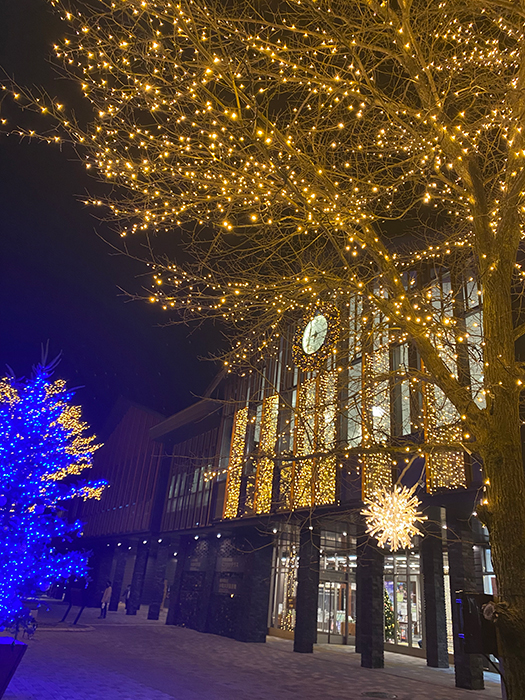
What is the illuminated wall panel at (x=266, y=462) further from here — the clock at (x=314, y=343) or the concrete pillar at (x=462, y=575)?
the concrete pillar at (x=462, y=575)

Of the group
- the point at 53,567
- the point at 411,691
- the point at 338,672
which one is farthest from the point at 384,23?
the point at 53,567

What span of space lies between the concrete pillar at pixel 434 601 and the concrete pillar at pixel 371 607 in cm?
128

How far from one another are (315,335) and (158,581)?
1937 centimetres

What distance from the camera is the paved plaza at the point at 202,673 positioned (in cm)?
870

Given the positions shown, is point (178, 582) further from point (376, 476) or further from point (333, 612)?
point (376, 476)

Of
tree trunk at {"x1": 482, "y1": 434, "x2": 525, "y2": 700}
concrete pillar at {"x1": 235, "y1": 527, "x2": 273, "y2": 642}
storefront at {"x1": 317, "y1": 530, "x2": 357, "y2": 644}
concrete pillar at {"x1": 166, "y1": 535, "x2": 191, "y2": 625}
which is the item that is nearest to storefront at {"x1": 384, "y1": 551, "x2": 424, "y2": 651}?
storefront at {"x1": 317, "y1": 530, "x2": 357, "y2": 644}

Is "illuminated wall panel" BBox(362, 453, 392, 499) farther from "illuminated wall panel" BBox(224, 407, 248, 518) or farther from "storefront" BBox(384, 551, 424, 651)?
"illuminated wall panel" BBox(224, 407, 248, 518)

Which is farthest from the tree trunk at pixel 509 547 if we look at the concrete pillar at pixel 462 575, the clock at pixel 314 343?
the clock at pixel 314 343

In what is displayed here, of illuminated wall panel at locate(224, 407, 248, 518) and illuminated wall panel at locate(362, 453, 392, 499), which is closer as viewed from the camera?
illuminated wall panel at locate(362, 453, 392, 499)

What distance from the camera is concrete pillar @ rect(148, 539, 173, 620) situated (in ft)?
83.7

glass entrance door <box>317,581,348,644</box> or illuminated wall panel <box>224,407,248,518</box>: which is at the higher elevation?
illuminated wall panel <box>224,407,248,518</box>

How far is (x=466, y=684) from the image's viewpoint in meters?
10.8

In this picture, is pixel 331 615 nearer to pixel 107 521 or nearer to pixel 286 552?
pixel 286 552

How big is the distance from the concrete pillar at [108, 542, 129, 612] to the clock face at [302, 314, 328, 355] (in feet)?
77.4
